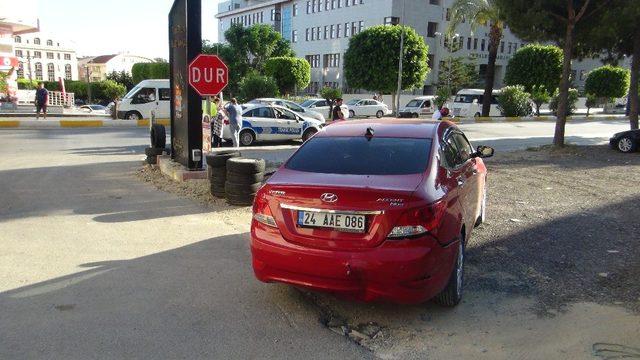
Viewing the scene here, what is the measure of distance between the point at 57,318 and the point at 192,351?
128cm

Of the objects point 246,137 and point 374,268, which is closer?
point 374,268

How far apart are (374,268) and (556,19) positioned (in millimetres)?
15256

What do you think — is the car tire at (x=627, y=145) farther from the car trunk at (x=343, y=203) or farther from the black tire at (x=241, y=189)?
the car trunk at (x=343, y=203)

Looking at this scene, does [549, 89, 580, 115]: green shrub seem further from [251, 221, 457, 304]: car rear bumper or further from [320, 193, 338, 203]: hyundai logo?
[320, 193, 338, 203]: hyundai logo

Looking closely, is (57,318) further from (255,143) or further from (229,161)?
(255,143)

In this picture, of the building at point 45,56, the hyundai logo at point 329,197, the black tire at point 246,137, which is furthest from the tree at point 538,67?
the building at point 45,56

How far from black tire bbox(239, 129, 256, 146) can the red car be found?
12.7 metres

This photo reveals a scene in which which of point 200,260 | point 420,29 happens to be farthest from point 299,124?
point 420,29

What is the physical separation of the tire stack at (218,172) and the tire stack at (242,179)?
1.09 feet

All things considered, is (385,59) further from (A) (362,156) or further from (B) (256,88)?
(A) (362,156)

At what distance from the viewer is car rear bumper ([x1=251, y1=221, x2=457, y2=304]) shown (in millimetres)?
3666

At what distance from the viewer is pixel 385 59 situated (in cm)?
3806

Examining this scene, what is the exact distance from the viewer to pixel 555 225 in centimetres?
711

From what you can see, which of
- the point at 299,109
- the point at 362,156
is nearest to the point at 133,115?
the point at 299,109
